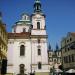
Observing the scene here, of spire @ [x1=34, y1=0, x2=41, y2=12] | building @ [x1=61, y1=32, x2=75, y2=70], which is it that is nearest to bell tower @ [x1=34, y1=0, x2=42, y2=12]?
spire @ [x1=34, y1=0, x2=41, y2=12]

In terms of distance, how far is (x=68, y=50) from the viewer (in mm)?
47156

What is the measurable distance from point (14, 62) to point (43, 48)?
316 inches

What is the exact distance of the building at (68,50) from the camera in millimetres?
43938

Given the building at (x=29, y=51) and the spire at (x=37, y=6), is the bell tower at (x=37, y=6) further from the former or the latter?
the building at (x=29, y=51)

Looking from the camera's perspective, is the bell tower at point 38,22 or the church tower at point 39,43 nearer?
the church tower at point 39,43

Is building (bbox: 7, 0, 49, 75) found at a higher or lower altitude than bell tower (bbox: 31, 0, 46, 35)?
lower

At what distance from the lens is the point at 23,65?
50969 mm

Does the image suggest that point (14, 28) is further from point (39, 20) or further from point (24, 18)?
point (39, 20)

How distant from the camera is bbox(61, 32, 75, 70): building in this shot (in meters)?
43.9

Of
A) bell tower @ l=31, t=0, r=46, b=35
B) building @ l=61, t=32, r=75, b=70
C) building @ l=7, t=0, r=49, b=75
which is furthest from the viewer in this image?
bell tower @ l=31, t=0, r=46, b=35

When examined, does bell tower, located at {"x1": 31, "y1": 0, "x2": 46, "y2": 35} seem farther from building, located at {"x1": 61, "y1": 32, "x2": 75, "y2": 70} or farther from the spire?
building, located at {"x1": 61, "y1": 32, "x2": 75, "y2": 70}

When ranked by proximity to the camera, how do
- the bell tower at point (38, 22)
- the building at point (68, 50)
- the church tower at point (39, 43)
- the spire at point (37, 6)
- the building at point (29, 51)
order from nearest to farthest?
the building at point (68, 50) → the building at point (29, 51) → the church tower at point (39, 43) → the bell tower at point (38, 22) → the spire at point (37, 6)

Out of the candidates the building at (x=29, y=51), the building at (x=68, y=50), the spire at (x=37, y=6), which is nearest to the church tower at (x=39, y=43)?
the building at (x=29, y=51)

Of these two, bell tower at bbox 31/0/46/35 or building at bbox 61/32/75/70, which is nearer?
building at bbox 61/32/75/70
